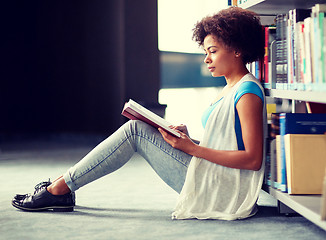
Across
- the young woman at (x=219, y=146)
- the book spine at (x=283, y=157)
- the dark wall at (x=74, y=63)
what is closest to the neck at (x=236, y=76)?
the young woman at (x=219, y=146)

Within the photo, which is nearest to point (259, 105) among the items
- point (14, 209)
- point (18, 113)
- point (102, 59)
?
point (14, 209)

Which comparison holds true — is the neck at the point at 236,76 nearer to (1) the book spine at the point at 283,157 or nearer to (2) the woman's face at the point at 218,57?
(2) the woman's face at the point at 218,57

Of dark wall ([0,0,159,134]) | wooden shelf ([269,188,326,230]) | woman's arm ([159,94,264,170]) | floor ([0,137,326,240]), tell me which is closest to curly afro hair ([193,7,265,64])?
woman's arm ([159,94,264,170])

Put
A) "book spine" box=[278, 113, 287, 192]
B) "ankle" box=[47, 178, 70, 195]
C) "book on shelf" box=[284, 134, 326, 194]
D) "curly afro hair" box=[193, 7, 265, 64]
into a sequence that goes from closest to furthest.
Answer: "book on shelf" box=[284, 134, 326, 194] → "book spine" box=[278, 113, 287, 192] → "curly afro hair" box=[193, 7, 265, 64] → "ankle" box=[47, 178, 70, 195]

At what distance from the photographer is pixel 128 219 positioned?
2.21 metres

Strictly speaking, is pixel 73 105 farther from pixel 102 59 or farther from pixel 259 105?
pixel 259 105

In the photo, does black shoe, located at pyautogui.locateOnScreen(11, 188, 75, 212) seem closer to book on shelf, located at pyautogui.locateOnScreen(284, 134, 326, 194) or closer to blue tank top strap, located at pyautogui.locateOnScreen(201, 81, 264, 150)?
blue tank top strap, located at pyautogui.locateOnScreen(201, 81, 264, 150)

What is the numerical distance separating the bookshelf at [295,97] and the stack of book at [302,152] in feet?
0.14

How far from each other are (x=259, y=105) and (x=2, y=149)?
3.19m

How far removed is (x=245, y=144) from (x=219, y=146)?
0.13 m

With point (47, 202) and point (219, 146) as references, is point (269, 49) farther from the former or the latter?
point (47, 202)

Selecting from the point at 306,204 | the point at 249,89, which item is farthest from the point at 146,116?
the point at 306,204

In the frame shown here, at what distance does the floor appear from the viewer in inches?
76.9

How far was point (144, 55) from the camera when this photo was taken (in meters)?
5.34
